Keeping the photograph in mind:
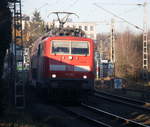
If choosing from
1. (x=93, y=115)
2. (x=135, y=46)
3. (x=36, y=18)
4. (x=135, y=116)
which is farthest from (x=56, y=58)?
(x=36, y=18)

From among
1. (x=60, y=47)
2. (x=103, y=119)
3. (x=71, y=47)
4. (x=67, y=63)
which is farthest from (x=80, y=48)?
(x=103, y=119)

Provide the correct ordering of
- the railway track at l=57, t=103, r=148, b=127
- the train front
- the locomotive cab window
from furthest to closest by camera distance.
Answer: the locomotive cab window → the train front → the railway track at l=57, t=103, r=148, b=127

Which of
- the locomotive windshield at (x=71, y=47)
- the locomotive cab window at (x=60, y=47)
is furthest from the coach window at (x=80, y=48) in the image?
the locomotive cab window at (x=60, y=47)

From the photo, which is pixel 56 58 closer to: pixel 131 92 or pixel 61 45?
pixel 61 45

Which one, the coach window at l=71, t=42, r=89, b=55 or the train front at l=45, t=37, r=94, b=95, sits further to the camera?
the coach window at l=71, t=42, r=89, b=55

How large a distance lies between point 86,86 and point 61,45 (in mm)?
2414

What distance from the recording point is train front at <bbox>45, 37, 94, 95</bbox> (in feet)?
62.7

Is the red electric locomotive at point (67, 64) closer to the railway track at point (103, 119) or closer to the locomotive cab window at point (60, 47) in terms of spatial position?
the locomotive cab window at point (60, 47)

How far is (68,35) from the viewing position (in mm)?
20438

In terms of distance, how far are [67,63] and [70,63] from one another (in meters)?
0.16

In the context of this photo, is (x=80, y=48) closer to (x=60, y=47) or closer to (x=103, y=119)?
(x=60, y=47)

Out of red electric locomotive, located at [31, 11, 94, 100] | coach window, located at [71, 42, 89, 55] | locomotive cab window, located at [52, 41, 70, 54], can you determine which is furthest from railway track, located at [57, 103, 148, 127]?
locomotive cab window, located at [52, 41, 70, 54]

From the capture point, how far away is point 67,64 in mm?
19359

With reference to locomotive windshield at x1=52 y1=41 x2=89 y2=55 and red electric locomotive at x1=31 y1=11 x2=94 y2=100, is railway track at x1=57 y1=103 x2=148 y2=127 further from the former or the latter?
locomotive windshield at x1=52 y1=41 x2=89 y2=55
